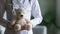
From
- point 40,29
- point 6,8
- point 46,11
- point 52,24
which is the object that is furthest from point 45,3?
point 6,8

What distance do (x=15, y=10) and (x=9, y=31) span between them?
0.12 meters

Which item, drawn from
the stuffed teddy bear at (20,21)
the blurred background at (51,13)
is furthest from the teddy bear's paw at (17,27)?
the blurred background at (51,13)

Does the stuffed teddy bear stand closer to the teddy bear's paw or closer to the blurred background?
the teddy bear's paw

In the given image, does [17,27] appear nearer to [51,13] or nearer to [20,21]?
[20,21]

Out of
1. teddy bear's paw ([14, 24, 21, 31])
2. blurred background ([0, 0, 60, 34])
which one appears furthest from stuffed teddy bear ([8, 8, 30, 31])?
blurred background ([0, 0, 60, 34])

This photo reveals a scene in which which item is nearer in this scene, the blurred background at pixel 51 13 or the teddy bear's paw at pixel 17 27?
the teddy bear's paw at pixel 17 27

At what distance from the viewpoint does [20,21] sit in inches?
31.9

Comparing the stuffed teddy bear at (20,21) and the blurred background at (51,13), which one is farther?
the blurred background at (51,13)

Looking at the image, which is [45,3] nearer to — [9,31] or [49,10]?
[49,10]

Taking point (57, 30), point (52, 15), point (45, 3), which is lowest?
point (57, 30)

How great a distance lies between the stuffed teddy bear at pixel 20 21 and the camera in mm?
779

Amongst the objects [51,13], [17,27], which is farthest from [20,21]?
[51,13]

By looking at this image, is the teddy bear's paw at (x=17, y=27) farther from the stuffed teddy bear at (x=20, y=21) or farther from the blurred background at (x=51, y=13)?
the blurred background at (x=51, y=13)

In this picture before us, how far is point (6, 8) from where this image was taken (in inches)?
35.0
